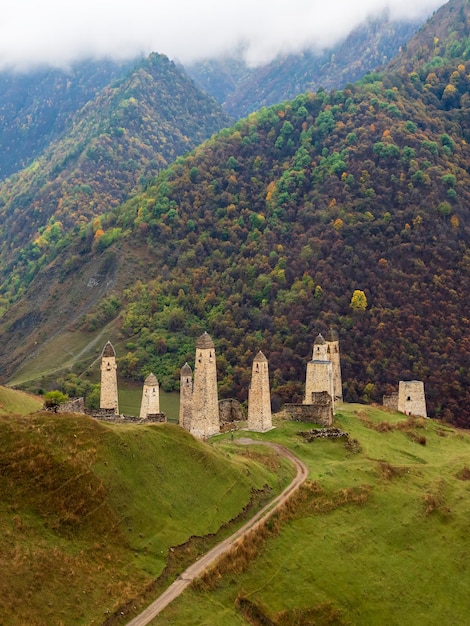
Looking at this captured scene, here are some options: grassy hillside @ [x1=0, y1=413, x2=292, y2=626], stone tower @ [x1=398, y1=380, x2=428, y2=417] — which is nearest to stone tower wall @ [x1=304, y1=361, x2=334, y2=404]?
stone tower @ [x1=398, y1=380, x2=428, y2=417]

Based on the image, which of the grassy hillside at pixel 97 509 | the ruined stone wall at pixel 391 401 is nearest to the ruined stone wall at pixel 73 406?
the grassy hillside at pixel 97 509

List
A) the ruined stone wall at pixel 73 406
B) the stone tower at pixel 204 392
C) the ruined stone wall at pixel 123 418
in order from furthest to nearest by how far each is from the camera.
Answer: the ruined stone wall at pixel 123 418 → the stone tower at pixel 204 392 → the ruined stone wall at pixel 73 406

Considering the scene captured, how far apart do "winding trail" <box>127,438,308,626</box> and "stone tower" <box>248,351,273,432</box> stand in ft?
26.8

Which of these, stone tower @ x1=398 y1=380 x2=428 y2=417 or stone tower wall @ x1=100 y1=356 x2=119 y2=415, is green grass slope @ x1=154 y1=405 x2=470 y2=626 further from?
stone tower @ x1=398 y1=380 x2=428 y2=417

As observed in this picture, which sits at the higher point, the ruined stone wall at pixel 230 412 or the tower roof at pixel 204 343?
the tower roof at pixel 204 343

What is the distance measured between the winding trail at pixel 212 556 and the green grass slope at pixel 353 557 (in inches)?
19.3

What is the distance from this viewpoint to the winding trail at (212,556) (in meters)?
30.0

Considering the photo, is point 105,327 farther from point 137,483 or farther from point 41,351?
point 137,483

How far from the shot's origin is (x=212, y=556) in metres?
35.0

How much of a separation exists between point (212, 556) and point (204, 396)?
2139cm

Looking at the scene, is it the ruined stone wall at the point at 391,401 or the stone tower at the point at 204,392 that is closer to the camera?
the stone tower at the point at 204,392

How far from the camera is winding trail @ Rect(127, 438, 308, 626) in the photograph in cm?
2997

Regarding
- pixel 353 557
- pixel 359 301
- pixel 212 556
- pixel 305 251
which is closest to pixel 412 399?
pixel 353 557

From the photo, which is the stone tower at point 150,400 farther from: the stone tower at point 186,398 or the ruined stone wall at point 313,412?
the ruined stone wall at point 313,412
